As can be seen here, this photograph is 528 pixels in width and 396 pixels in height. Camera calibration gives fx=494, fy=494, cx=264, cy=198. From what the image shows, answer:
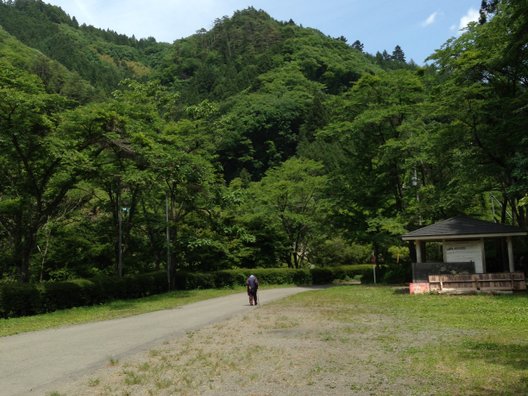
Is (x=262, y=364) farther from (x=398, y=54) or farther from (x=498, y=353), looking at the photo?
(x=398, y=54)

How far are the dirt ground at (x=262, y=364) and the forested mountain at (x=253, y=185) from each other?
11622 millimetres

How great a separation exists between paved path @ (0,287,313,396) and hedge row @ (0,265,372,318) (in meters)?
4.81

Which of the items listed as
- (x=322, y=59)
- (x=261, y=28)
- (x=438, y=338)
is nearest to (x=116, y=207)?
(x=438, y=338)

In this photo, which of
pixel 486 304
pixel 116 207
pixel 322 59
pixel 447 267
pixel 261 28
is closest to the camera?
pixel 486 304

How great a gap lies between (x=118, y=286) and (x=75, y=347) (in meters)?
14.9

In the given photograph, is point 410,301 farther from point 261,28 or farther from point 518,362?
point 261,28

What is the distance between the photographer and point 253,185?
46.8 metres

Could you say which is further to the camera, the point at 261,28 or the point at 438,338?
the point at 261,28

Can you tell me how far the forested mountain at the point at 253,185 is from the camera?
21203 mm

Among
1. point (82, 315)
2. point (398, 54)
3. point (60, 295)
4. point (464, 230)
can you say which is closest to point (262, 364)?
point (82, 315)

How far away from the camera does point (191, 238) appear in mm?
32938

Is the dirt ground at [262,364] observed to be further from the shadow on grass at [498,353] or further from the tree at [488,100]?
the tree at [488,100]

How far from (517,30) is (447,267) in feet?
33.9

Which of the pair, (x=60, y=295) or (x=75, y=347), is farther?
(x=60, y=295)
